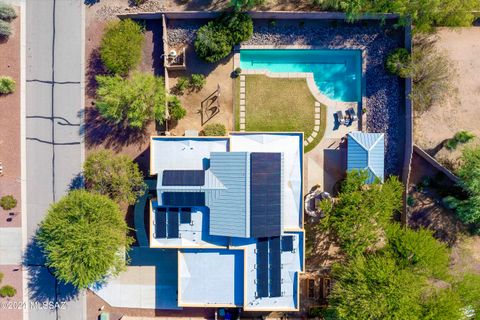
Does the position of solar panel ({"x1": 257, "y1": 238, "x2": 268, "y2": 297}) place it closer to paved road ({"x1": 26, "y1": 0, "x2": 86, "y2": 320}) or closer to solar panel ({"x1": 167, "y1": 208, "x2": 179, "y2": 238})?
solar panel ({"x1": 167, "y1": 208, "x2": 179, "y2": 238})

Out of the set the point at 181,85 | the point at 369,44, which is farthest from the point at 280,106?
the point at 369,44

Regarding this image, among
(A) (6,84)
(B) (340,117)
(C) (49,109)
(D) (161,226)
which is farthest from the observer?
(C) (49,109)

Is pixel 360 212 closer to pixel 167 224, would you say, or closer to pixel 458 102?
pixel 458 102

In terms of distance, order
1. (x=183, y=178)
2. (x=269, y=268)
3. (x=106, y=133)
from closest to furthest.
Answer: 1. (x=183, y=178)
2. (x=269, y=268)
3. (x=106, y=133)

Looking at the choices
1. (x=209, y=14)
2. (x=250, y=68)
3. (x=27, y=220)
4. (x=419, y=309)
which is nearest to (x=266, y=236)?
(x=419, y=309)

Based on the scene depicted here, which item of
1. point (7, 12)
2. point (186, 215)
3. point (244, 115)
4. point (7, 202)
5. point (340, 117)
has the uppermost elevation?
point (7, 12)
